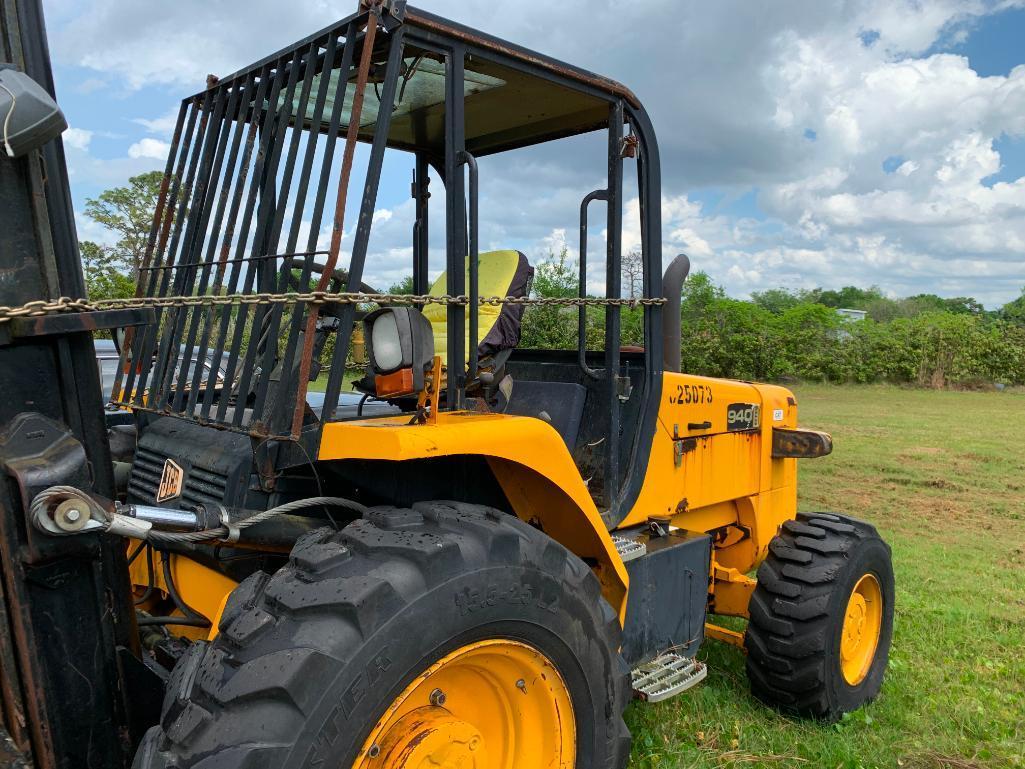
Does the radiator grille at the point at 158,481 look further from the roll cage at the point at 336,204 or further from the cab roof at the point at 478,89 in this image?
the cab roof at the point at 478,89

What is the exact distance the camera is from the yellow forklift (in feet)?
6.84

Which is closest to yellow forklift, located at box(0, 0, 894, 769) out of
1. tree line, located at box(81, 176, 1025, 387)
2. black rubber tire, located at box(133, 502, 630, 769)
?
black rubber tire, located at box(133, 502, 630, 769)

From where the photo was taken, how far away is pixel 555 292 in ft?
34.8

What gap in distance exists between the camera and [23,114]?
5.79 ft

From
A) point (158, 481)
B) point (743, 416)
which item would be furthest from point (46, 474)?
point (743, 416)


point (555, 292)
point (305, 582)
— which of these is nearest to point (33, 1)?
point (305, 582)

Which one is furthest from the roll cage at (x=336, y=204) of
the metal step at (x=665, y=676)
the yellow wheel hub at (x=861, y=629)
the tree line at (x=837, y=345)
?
the tree line at (x=837, y=345)

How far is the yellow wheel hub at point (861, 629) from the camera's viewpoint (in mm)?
4348

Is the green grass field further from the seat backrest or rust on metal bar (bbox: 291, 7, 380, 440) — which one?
rust on metal bar (bbox: 291, 7, 380, 440)

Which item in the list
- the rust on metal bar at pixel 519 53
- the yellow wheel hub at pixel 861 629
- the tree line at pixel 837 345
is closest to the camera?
the rust on metal bar at pixel 519 53

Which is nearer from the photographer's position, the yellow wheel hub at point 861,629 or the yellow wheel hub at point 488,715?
the yellow wheel hub at point 488,715

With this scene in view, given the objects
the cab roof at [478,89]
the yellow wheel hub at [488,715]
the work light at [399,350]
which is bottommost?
the yellow wheel hub at [488,715]

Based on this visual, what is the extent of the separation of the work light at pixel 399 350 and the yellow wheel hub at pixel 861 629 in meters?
2.81

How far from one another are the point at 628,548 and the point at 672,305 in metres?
1.08
